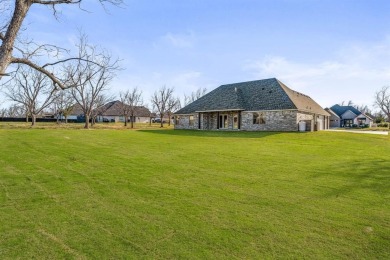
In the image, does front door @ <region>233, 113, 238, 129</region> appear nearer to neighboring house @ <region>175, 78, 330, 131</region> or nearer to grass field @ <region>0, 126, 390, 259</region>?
neighboring house @ <region>175, 78, 330, 131</region>

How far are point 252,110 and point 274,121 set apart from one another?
9.99ft

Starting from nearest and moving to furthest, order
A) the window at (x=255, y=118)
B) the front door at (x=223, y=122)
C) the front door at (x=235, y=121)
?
1. the window at (x=255, y=118)
2. the front door at (x=235, y=121)
3. the front door at (x=223, y=122)

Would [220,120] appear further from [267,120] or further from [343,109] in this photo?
[343,109]

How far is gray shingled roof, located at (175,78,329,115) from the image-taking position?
30.1m

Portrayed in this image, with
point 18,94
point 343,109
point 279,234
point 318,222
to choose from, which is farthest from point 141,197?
point 343,109

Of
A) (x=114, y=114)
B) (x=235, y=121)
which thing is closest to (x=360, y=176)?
(x=235, y=121)

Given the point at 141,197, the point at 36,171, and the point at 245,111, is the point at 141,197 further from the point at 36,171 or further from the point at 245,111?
the point at 245,111

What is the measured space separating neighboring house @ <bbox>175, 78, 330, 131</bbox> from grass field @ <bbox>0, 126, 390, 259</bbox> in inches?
789

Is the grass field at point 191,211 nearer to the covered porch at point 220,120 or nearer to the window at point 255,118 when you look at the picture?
the window at point 255,118

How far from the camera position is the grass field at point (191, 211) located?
3.83 metres

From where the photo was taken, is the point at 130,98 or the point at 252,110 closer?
the point at 252,110

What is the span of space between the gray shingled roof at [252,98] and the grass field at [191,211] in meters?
21.5

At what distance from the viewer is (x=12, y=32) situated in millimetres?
4562

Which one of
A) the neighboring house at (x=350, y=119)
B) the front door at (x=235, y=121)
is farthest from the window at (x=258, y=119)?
the neighboring house at (x=350, y=119)
